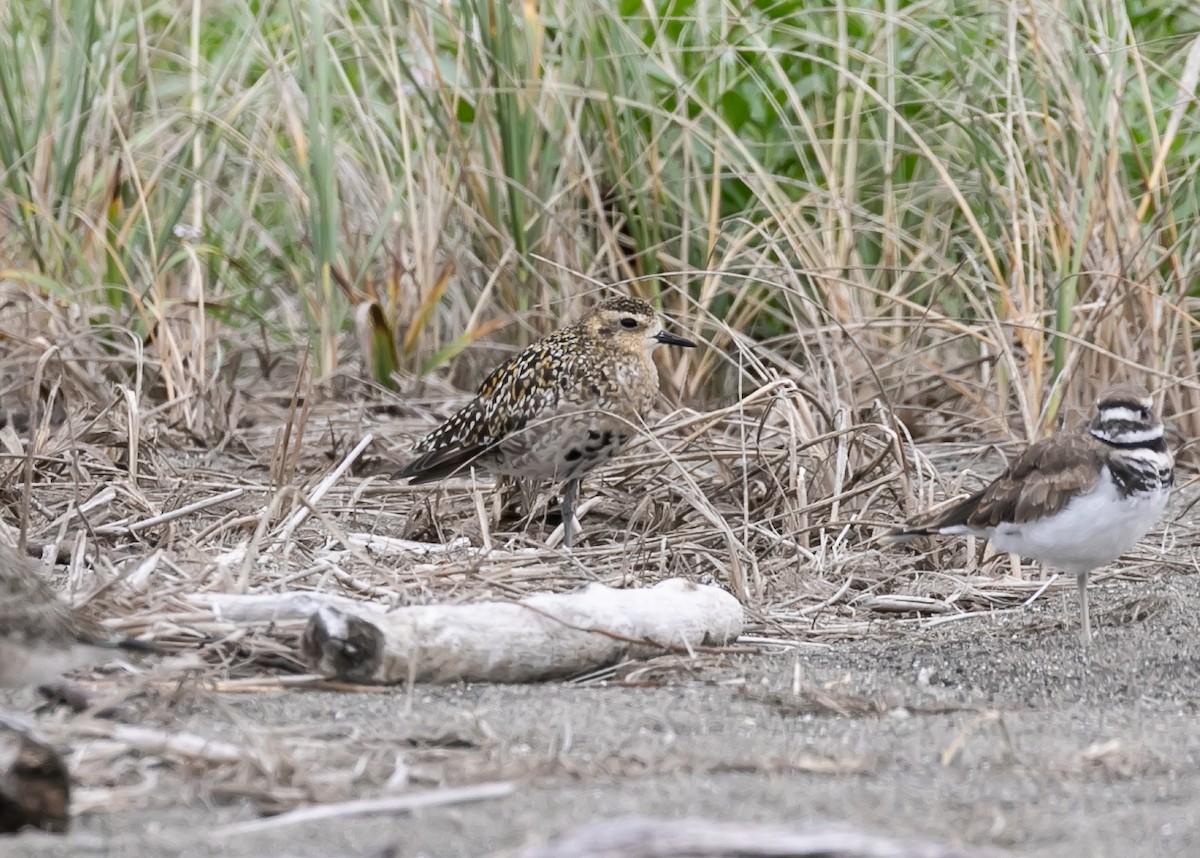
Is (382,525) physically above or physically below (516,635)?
below

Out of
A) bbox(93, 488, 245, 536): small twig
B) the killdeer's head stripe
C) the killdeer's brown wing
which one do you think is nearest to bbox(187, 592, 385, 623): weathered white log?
bbox(93, 488, 245, 536): small twig

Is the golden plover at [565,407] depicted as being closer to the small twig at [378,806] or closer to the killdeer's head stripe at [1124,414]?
the killdeer's head stripe at [1124,414]

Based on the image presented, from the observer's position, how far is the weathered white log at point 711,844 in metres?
2.18

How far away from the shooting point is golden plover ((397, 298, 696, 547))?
17.3 ft

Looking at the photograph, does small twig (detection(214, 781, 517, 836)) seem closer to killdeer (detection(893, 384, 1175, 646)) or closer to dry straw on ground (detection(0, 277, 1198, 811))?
dry straw on ground (detection(0, 277, 1198, 811))

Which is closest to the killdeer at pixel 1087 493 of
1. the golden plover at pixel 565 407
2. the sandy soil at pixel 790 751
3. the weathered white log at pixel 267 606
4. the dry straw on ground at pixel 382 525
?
the sandy soil at pixel 790 751

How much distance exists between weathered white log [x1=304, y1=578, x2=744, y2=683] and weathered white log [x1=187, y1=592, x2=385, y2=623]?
0.17 metres

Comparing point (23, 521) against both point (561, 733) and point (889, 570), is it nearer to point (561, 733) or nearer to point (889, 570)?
point (561, 733)

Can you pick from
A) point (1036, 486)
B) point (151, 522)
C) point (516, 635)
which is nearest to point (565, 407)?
point (151, 522)

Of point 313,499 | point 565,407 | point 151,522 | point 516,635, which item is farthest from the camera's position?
point 565,407

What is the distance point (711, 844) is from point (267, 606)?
169cm

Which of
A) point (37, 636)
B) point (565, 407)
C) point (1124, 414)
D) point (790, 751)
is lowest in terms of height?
point (790, 751)

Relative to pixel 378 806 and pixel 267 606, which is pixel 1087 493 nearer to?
pixel 267 606

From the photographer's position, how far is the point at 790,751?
3.06m
